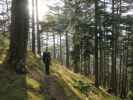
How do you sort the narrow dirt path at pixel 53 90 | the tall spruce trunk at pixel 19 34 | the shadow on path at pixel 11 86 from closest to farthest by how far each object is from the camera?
the shadow on path at pixel 11 86 < the narrow dirt path at pixel 53 90 < the tall spruce trunk at pixel 19 34

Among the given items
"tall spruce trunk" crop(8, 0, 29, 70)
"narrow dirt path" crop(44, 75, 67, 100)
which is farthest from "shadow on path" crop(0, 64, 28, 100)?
"narrow dirt path" crop(44, 75, 67, 100)

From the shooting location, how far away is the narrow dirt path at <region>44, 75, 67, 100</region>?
14.2 meters

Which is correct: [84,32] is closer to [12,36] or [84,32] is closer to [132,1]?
[132,1]

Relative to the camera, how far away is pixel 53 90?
1518 centimetres

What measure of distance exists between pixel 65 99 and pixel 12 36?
14.9 feet

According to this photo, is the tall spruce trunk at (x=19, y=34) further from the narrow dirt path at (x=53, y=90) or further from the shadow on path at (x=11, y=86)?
the narrow dirt path at (x=53, y=90)

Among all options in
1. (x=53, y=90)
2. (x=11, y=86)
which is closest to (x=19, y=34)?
(x=11, y=86)

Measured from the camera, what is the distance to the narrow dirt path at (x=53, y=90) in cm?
1419

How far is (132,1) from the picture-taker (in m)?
31.2

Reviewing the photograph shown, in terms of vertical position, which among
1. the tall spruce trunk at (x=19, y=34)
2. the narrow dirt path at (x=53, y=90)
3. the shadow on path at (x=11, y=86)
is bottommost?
the narrow dirt path at (x=53, y=90)

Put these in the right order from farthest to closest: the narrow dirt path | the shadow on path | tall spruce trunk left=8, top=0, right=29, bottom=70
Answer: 1. tall spruce trunk left=8, top=0, right=29, bottom=70
2. the narrow dirt path
3. the shadow on path

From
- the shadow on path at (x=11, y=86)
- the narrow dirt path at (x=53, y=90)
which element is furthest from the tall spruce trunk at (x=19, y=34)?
the narrow dirt path at (x=53, y=90)

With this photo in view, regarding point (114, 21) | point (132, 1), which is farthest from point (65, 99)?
point (132, 1)

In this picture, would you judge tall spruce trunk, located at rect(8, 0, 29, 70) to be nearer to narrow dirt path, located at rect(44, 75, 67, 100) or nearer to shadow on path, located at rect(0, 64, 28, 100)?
shadow on path, located at rect(0, 64, 28, 100)
